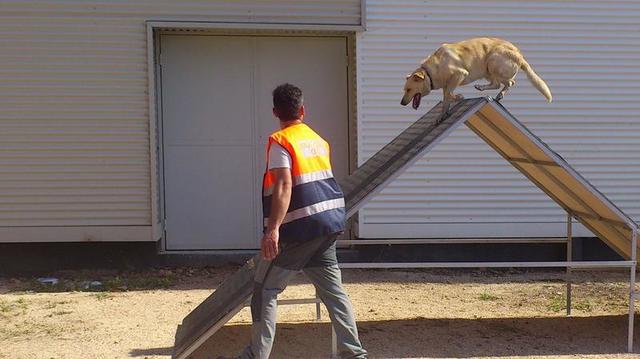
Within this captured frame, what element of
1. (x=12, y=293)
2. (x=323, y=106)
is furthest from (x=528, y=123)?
(x=12, y=293)

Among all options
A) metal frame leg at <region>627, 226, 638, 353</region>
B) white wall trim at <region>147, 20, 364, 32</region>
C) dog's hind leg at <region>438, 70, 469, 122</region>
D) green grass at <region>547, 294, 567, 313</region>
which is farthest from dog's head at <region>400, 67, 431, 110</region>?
white wall trim at <region>147, 20, 364, 32</region>

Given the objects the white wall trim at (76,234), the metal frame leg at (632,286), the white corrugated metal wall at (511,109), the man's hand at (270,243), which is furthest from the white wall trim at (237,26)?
the man's hand at (270,243)

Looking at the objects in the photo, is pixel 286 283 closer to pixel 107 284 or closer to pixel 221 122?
pixel 107 284

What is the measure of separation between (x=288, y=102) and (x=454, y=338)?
107 inches

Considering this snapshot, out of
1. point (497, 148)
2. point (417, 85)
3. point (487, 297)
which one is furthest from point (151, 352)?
point (487, 297)

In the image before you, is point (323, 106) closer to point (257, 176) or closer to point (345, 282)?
point (257, 176)

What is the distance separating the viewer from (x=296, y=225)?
414 centimetres

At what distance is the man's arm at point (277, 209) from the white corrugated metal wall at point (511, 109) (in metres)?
4.46

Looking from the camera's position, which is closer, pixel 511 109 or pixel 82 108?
pixel 82 108

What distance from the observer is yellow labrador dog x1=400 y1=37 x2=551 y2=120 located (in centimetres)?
521

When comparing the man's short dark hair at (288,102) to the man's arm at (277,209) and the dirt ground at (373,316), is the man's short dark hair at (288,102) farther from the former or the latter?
the dirt ground at (373,316)

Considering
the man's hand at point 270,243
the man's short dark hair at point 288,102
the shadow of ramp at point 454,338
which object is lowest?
the shadow of ramp at point 454,338

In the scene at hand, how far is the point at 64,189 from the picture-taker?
820 centimetres

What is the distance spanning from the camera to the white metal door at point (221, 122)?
28.7 feet
